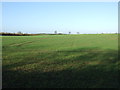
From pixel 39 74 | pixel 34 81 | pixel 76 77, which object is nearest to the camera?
pixel 34 81

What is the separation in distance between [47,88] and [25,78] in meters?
0.83

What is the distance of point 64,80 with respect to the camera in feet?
10.7

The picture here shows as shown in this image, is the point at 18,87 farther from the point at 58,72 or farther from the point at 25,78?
the point at 58,72

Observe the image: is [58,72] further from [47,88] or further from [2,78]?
[2,78]

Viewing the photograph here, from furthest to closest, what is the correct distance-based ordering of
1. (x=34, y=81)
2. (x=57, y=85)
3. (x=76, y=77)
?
1. (x=76, y=77)
2. (x=34, y=81)
3. (x=57, y=85)

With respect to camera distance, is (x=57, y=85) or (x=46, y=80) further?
(x=46, y=80)

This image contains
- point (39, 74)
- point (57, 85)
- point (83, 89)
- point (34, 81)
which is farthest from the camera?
point (39, 74)

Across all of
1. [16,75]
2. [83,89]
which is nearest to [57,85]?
[83,89]

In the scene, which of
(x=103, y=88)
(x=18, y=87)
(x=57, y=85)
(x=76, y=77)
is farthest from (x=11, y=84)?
(x=103, y=88)

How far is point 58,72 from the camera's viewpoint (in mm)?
3883

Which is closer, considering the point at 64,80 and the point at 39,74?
the point at 64,80

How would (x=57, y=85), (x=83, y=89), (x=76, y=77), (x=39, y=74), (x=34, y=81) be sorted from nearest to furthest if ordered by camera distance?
(x=83, y=89) < (x=57, y=85) < (x=34, y=81) < (x=76, y=77) < (x=39, y=74)

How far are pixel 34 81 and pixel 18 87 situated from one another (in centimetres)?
42

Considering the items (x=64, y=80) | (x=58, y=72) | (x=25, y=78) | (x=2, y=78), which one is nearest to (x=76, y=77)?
(x=64, y=80)
